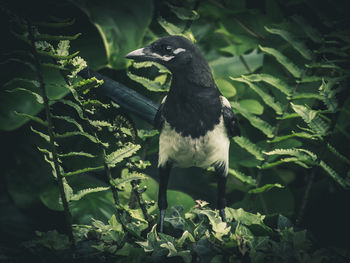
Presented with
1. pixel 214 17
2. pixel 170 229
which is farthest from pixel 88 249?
pixel 214 17

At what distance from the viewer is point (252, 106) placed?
4.04ft

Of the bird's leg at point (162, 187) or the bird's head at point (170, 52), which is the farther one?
the bird's leg at point (162, 187)

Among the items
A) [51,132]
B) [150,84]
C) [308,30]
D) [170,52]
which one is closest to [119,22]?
[150,84]

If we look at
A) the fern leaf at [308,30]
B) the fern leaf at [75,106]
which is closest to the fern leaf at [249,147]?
the fern leaf at [308,30]

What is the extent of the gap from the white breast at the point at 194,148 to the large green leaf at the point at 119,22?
11.4 inches

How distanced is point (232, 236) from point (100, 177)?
2.33 feet

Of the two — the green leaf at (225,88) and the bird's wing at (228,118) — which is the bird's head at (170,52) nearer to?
the bird's wing at (228,118)

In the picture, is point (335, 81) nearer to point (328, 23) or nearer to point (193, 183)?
point (328, 23)

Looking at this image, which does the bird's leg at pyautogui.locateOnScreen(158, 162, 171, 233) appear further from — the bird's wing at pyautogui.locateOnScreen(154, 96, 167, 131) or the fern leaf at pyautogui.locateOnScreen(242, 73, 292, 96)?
the fern leaf at pyautogui.locateOnScreen(242, 73, 292, 96)

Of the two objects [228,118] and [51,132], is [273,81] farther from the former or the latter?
[51,132]

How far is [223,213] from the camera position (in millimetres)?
958

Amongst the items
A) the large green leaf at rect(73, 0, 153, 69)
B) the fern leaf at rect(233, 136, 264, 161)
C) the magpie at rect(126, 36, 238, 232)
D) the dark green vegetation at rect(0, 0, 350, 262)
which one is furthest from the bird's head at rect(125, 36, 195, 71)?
the fern leaf at rect(233, 136, 264, 161)

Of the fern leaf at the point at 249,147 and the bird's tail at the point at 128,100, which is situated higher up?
the bird's tail at the point at 128,100

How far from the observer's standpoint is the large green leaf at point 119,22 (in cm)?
103
